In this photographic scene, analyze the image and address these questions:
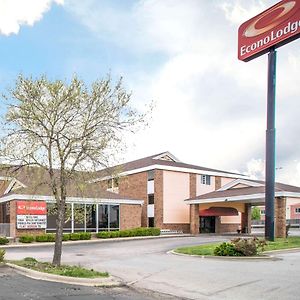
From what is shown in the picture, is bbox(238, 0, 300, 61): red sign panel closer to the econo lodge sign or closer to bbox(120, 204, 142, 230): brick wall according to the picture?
bbox(120, 204, 142, 230): brick wall

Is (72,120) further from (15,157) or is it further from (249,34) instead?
(249,34)

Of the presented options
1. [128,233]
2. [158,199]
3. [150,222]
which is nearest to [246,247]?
[128,233]

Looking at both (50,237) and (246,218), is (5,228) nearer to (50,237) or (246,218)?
(50,237)

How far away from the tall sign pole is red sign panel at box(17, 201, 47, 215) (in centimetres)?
1769

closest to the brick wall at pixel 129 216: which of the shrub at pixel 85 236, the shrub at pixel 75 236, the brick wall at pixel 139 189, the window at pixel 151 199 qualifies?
the window at pixel 151 199

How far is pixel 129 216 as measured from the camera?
138 feet

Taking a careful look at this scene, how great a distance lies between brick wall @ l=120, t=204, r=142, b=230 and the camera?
41.6m

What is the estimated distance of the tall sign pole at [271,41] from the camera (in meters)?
26.2

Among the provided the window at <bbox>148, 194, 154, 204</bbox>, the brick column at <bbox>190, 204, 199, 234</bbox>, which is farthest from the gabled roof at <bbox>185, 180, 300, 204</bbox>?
the window at <bbox>148, 194, 154, 204</bbox>

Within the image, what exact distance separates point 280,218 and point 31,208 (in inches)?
732

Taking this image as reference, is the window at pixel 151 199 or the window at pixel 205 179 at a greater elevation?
the window at pixel 205 179

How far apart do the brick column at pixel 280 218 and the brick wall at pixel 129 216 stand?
13.9 m

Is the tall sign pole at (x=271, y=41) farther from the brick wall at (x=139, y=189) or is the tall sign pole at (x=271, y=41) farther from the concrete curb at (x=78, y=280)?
the brick wall at (x=139, y=189)

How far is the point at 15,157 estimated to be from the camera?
15.7 metres
